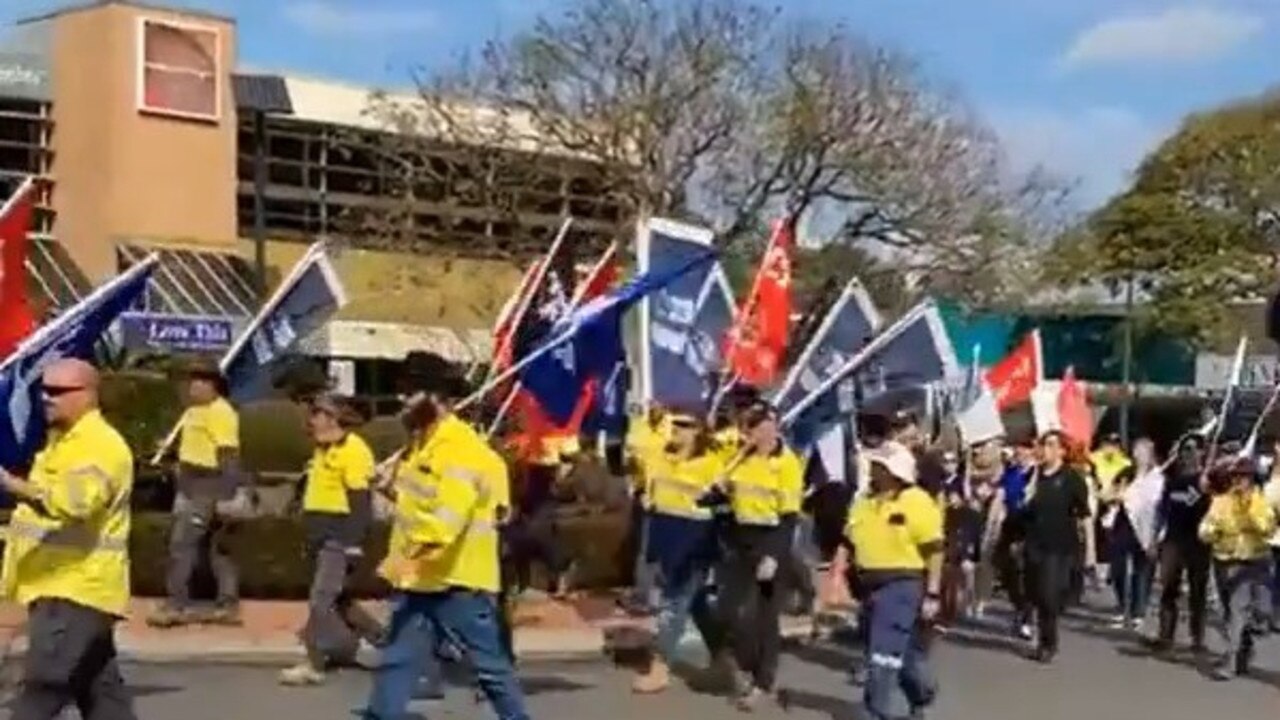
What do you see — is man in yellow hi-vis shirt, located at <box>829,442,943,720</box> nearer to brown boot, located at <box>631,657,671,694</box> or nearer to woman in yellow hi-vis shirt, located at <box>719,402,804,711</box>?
woman in yellow hi-vis shirt, located at <box>719,402,804,711</box>

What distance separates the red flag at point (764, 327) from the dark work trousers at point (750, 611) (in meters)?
4.38

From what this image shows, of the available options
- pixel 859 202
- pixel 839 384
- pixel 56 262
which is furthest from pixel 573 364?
pixel 56 262

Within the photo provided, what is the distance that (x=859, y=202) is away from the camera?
36.6 metres

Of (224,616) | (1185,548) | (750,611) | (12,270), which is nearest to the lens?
(750,611)

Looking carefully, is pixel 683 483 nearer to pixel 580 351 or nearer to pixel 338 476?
pixel 580 351

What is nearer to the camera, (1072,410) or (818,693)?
(818,693)

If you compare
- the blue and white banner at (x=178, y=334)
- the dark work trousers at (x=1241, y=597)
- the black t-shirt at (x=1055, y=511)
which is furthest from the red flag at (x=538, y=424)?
the blue and white banner at (x=178, y=334)

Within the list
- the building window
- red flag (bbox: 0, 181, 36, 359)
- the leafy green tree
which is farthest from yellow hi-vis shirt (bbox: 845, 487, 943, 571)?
the leafy green tree

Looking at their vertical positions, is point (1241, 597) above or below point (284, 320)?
below

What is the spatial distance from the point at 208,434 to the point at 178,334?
7.91 meters

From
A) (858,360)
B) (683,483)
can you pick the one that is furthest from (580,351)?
(858,360)

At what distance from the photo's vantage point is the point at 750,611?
1442cm

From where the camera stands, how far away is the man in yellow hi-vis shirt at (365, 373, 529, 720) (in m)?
10.9

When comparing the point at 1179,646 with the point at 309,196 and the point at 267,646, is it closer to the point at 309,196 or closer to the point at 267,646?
the point at 267,646
